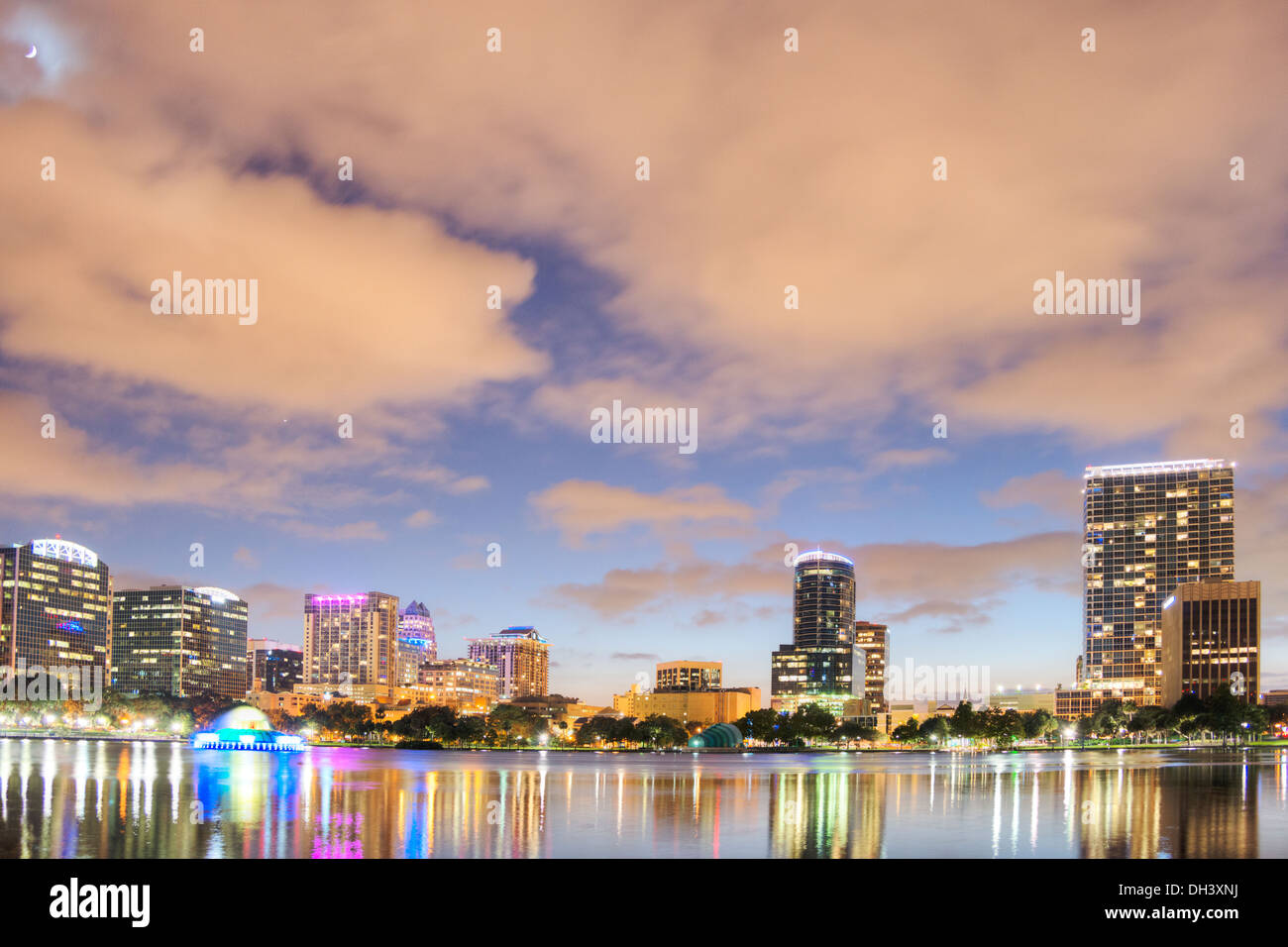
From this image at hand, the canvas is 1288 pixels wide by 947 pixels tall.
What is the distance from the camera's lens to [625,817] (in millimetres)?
52750

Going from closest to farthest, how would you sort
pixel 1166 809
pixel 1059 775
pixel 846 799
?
pixel 1166 809 < pixel 846 799 < pixel 1059 775

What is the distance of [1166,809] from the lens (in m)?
57.8

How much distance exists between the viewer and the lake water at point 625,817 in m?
39.9

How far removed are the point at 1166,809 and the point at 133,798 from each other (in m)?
55.4

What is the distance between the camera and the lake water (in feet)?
131
